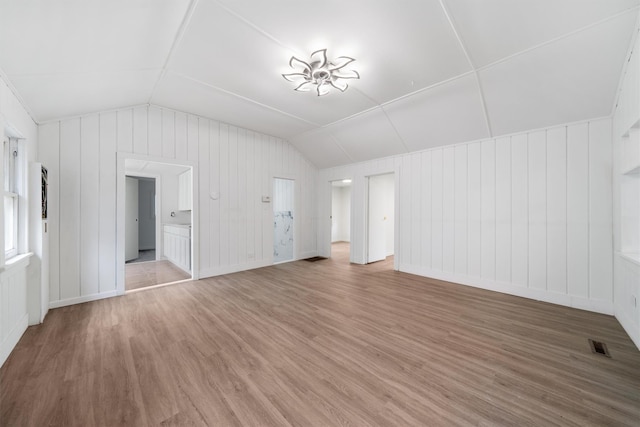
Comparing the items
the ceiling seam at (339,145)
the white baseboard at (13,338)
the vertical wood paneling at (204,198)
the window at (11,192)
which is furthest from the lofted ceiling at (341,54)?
the white baseboard at (13,338)

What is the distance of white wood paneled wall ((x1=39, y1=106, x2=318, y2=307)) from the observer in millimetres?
3162

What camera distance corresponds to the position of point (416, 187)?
4.65 m

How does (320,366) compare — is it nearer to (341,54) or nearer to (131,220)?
(341,54)

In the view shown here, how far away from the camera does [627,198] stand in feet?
8.35

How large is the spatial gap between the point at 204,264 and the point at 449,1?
15.9 ft

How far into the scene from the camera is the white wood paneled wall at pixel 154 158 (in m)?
3.16

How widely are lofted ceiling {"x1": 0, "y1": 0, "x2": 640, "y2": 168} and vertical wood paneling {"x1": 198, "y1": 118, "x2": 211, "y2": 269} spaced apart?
65 cm

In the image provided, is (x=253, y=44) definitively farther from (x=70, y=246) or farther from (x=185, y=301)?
(x=70, y=246)

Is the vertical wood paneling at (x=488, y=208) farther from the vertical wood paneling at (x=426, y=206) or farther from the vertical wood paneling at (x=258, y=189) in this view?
the vertical wood paneling at (x=258, y=189)

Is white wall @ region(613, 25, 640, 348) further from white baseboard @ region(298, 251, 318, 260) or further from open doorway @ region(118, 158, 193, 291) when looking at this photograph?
open doorway @ region(118, 158, 193, 291)

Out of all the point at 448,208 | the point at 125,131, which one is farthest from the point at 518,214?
the point at 125,131

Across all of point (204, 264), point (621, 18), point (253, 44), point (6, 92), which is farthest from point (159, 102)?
point (621, 18)

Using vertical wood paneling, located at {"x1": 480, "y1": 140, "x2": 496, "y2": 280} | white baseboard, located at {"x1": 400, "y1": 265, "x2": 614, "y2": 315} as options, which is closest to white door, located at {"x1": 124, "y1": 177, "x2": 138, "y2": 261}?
white baseboard, located at {"x1": 400, "y1": 265, "x2": 614, "y2": 315}

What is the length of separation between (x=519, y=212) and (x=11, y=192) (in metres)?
6.24
